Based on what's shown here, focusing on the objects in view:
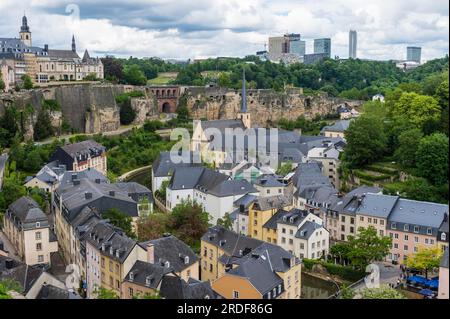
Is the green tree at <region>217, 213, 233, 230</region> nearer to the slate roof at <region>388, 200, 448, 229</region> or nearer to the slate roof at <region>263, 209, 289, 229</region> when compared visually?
the slate roof at <region>263, 209, 289, 229</region>

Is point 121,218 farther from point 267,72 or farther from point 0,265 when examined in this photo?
point 267,72

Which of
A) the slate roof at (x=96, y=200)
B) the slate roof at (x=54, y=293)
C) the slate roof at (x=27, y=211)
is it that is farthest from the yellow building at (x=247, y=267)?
the slate roof at (x=27, y=211)

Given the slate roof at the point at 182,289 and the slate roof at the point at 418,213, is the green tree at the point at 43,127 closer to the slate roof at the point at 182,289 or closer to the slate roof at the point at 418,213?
the slate roof at the point at 418,213

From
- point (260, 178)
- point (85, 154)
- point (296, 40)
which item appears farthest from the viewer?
point (296, 40)

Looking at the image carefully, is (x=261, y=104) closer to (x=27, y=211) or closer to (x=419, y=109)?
(x=419, y=109)

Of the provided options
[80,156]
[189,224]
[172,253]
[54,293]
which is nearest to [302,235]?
[189,224]
